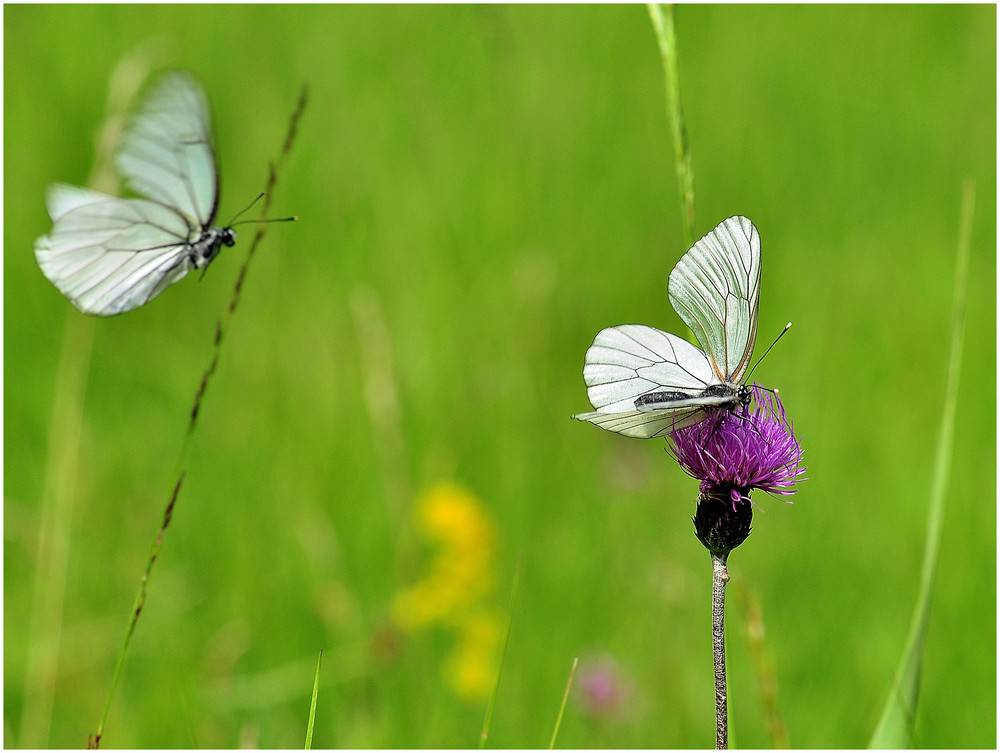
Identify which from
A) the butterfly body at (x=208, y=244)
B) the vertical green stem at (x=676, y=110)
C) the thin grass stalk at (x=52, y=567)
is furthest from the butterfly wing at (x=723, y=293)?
the thin grass stalk at (x=52, y=567)

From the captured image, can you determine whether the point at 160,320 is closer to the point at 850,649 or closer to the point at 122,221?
the point at 122,221

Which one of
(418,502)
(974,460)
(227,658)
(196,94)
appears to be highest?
(196,94)

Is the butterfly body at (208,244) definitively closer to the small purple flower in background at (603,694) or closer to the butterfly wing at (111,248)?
the butterfly wing at (111,248)

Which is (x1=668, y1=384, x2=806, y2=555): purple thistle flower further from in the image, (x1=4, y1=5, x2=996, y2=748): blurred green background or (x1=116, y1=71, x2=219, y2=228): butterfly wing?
(x1=116, y1=71, x2=219, y2=228): butterfly wing

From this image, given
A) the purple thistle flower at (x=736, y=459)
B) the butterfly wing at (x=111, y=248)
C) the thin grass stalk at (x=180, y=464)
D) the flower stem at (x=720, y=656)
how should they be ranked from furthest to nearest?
the butterfly wing at (x=111, y=248) → the purple thistle flower at (x=736, y=459) → the thin grass stalk at (x=180, y=464) → the flower stem at (x=720, y=656)

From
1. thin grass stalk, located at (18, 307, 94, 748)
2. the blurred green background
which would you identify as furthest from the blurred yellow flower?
thin grass stalk, located at (18, 307, 94, 748)

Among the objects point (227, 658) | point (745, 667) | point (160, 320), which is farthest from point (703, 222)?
point (227, 658)
